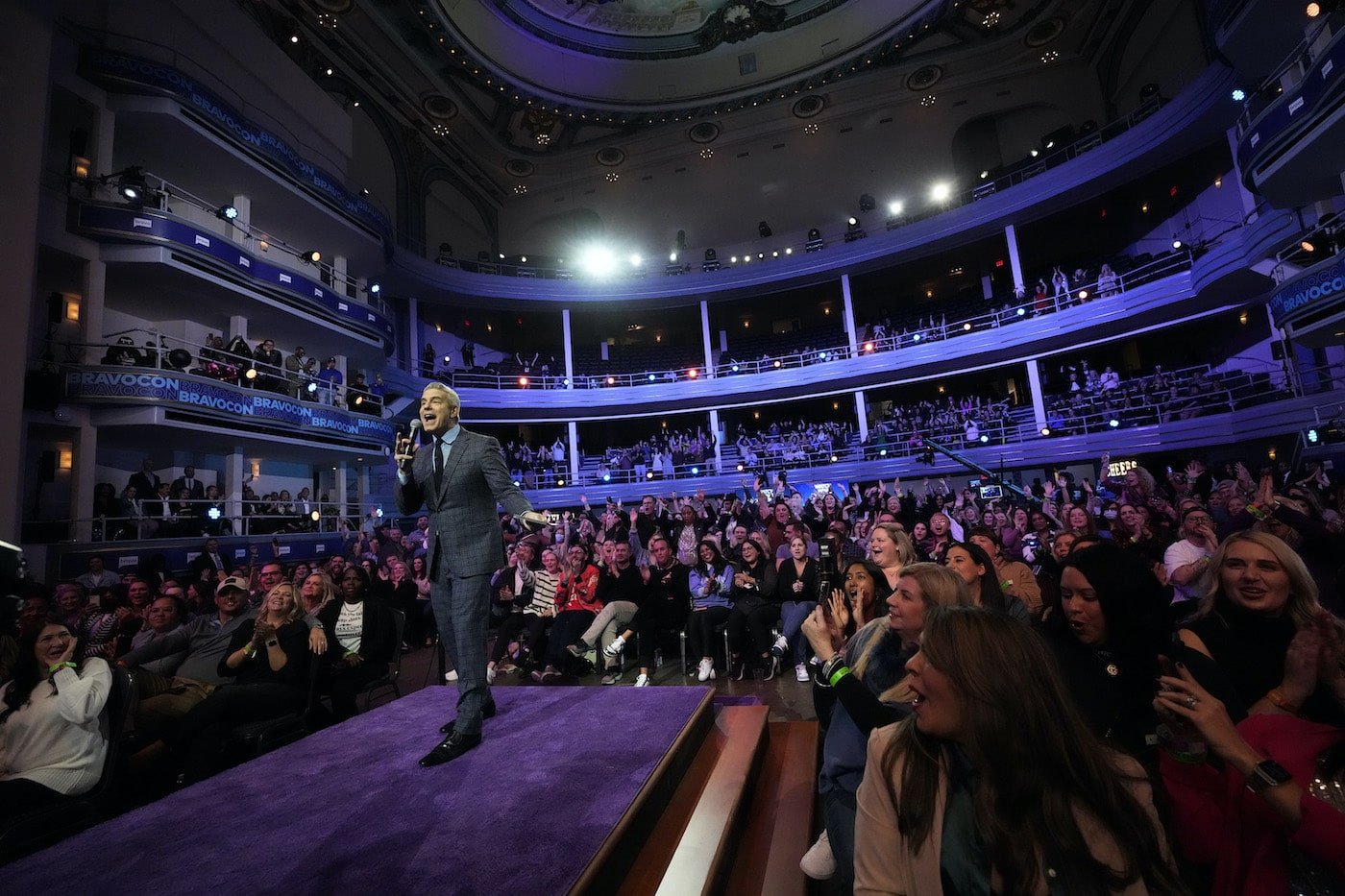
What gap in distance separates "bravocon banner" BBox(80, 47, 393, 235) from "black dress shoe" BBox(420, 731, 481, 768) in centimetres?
1322

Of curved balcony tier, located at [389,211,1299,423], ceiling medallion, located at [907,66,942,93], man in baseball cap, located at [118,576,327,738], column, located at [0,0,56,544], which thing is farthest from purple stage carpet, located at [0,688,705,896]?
ceiling medallion, located at [907,66,942,93]

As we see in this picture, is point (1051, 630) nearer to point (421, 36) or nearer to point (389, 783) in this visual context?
point (389, 783)

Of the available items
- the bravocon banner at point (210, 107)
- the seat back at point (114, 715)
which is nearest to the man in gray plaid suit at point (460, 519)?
the seat back at point (114, 715)

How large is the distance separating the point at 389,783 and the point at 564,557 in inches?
179

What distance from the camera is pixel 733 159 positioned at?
76.8 feet

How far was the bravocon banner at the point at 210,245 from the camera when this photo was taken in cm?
970

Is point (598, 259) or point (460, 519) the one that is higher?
point (598, 259)

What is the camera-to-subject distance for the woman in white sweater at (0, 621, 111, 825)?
2.51 m

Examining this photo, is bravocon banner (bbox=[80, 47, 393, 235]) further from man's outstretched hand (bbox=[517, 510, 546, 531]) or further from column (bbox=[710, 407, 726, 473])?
man's outstretched hand (bbox=[517, 510, 546, 531])

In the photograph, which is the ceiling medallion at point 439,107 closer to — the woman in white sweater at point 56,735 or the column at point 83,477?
the column at point 83,477

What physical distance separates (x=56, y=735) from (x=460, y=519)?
1883 millimetres

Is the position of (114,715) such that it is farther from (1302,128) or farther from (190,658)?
(1302,128)

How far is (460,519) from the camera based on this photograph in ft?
9.69

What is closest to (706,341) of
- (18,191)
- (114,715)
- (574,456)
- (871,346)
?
(871,346)
